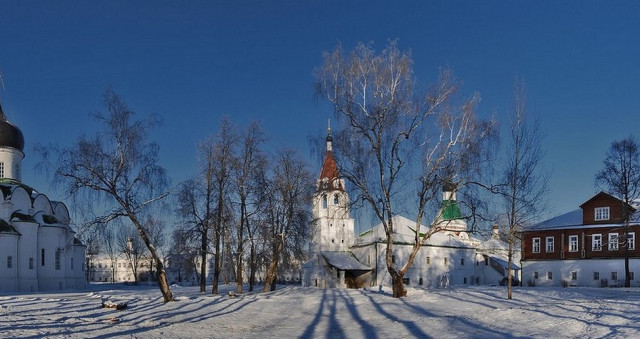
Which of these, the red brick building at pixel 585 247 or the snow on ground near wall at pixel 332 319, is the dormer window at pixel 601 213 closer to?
the red brick building at pixel 585 247

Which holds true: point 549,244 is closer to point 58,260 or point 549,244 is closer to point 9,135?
point 58,260

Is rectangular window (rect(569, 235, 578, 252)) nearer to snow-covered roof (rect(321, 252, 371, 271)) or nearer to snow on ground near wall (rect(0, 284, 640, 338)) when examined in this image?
snow-covered roof (rect(321, 252, 371, 271))

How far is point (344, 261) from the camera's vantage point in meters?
54.8

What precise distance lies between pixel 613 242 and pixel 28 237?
150 feet

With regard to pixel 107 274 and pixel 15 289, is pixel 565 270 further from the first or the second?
pixel 107 274

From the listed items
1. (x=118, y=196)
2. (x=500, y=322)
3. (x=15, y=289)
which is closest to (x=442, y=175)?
(x=500, y=322)

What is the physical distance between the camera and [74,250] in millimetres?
49906

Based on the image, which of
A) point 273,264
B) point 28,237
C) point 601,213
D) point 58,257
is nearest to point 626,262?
point 601,213

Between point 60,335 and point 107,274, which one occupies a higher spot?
point 60,335

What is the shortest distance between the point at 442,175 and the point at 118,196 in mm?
14326

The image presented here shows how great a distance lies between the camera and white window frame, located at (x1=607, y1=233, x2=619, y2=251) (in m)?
45.1

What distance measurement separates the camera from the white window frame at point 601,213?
152ft

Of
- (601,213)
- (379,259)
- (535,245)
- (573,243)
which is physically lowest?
(379,259)

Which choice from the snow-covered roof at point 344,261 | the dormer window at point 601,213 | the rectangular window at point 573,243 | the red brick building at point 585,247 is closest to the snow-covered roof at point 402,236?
the snow-covered roof at point 344,261
